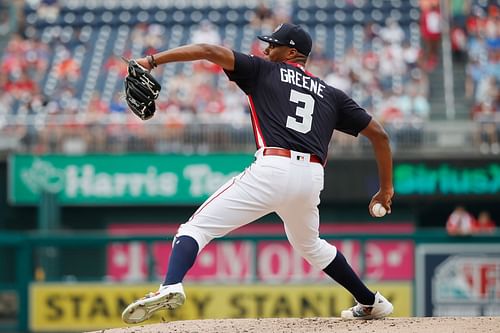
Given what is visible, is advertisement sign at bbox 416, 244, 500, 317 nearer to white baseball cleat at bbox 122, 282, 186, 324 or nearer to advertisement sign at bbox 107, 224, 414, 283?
advertisement sign at bbox 107, 224, 414, 283

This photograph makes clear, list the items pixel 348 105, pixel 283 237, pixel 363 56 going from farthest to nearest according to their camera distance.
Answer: pixel 363 56 → pixel 283 237 → pixel 348 105

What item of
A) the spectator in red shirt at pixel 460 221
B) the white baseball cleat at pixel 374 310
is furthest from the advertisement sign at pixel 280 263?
the spectator in red shirt at pixel 460 221

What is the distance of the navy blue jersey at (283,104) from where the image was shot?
5.91 metres

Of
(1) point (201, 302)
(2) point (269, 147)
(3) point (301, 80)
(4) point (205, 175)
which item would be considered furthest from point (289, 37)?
(4) point (205, 175)

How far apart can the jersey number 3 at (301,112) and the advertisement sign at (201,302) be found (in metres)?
4.72

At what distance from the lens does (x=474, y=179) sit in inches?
653

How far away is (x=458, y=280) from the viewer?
10.5 m

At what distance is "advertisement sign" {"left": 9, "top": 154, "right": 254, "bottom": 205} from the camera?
16578mm

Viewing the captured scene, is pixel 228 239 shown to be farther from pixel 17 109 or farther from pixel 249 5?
pixel 249 5

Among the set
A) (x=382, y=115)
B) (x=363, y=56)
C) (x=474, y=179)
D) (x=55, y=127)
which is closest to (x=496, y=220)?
(x=474, y=179)

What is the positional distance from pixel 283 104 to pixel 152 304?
4.46 ft

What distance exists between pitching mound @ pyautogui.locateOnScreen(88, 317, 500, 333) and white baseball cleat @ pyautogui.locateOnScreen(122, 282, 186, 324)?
90 centimetres

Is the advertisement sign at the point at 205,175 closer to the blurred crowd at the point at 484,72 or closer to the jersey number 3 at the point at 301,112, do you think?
the blurred crowd at the point at 484,72

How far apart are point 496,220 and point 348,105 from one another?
11926mm
